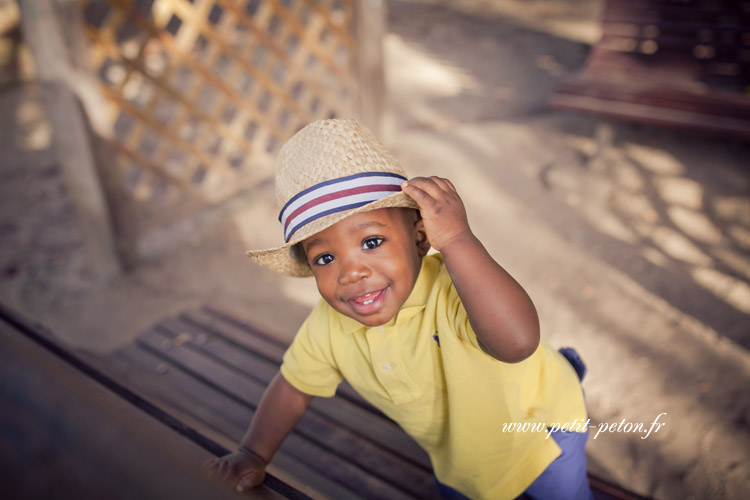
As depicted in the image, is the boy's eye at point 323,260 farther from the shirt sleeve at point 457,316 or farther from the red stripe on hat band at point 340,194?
the shirt sleeve at point 457,316

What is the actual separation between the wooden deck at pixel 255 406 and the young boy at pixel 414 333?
22cm

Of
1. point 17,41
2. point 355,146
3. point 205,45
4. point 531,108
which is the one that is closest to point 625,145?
point 531,108

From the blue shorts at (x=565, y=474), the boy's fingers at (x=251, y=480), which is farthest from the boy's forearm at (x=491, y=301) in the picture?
the boy's fingers at (x=251, y=480)

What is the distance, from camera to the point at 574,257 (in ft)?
11.0

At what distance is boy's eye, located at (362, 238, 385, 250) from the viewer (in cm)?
110

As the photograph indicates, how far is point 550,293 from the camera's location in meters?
3.07

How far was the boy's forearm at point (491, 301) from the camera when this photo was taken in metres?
0.99

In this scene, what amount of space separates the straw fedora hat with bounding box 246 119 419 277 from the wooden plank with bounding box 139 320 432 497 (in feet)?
2.43

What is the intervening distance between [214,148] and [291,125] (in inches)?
51.9

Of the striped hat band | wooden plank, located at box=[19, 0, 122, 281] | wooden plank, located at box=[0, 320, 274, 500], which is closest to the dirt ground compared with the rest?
wooden plank, located at box=[19, 0, 122, 281]

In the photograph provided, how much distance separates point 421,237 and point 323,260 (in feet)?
0.78

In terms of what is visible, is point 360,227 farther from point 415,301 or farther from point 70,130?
point 70,130

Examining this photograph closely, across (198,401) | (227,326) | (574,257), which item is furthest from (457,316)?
(574,257)

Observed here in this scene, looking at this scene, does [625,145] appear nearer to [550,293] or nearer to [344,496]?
[550,293]
